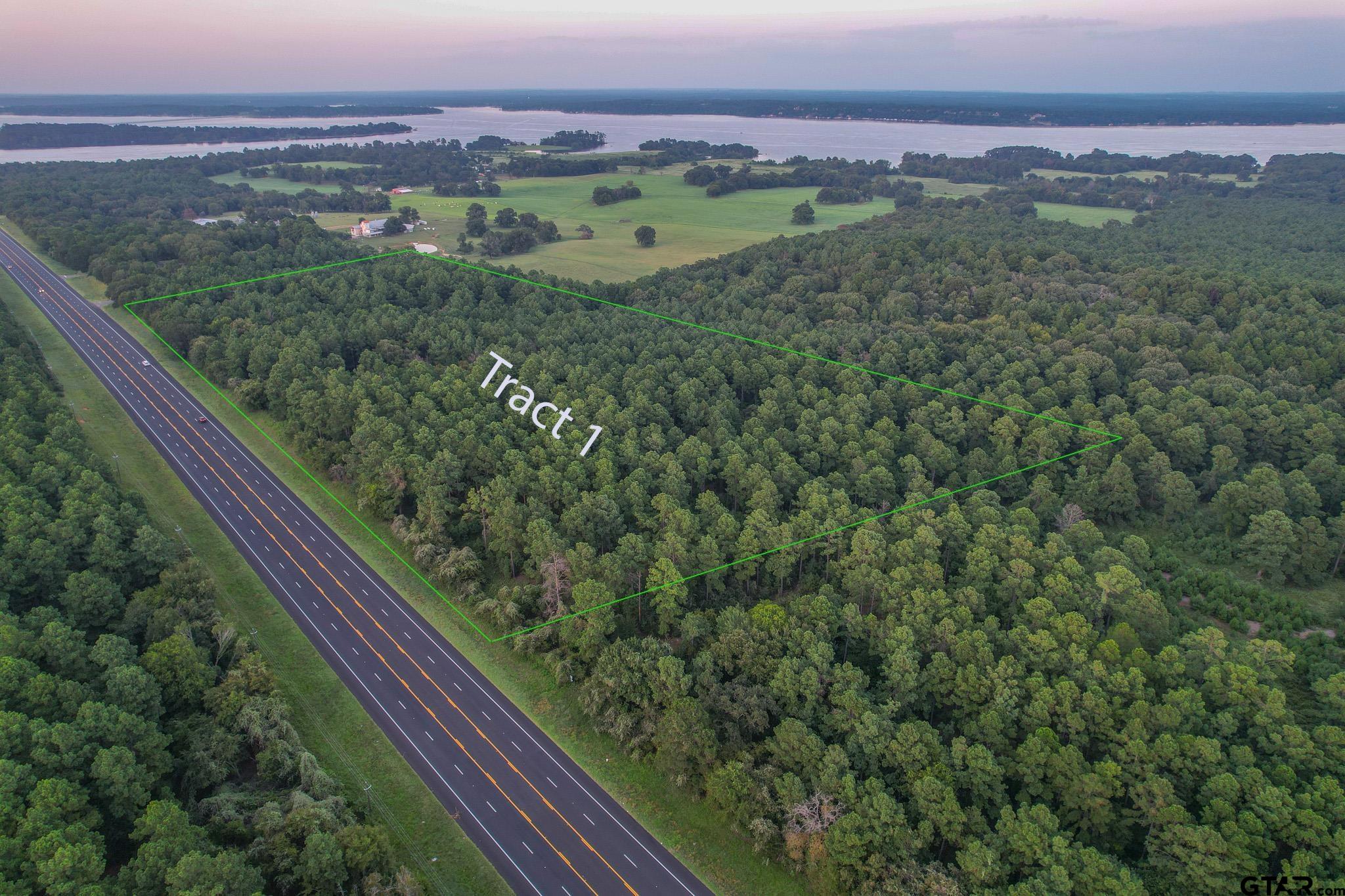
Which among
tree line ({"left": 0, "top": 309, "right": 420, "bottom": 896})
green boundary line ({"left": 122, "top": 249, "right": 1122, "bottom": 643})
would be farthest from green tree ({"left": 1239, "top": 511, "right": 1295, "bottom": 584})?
tree line ({"left": 0, "top": 309, "right": 420, "bottom": 896})

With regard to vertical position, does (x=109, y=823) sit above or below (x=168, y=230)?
below

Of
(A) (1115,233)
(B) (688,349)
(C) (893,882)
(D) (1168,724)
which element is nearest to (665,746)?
(C) (893,882)

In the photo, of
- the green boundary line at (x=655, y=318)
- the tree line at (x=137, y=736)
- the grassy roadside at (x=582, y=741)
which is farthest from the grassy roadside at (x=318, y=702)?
the green boundary line at (x=655, y=318)

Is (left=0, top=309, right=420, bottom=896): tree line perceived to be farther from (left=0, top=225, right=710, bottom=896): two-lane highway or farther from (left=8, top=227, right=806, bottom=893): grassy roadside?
(left=8, top=227, right=806, bottom=893): grassy roadside

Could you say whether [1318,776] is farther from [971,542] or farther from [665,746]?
[665,746]

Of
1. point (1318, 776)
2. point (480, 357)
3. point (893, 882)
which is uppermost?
point (480, 357)

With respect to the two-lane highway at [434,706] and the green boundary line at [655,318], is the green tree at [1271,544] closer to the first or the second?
the green boundary line at [655,318]
